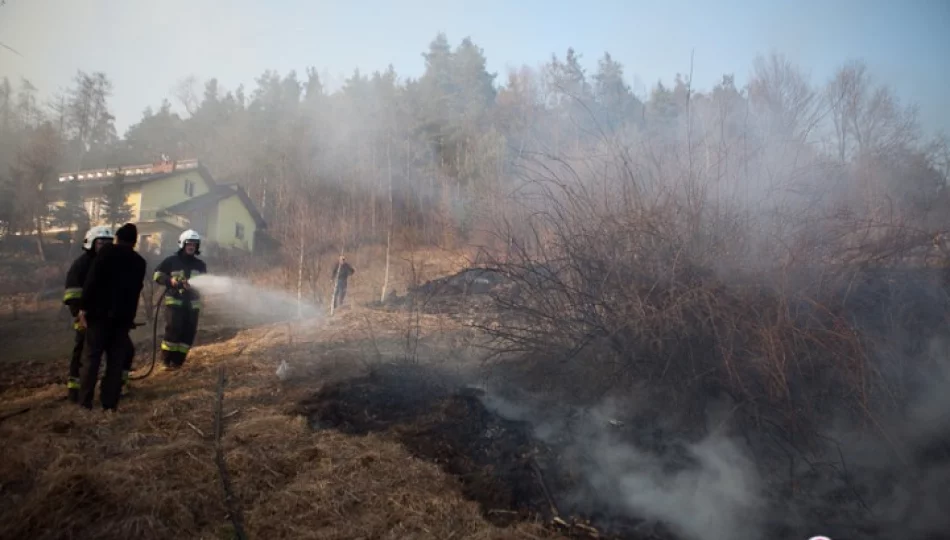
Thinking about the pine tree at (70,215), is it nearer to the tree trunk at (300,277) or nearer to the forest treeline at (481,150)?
the forest treeline at (481,150)

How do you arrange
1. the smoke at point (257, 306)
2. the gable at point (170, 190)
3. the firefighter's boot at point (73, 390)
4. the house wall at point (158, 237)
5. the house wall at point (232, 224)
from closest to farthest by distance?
1. the firefighter's boot at point (73, 390)
2. the smoke at point (257, 306)
3. the house wall at point (158, 237)
4. the gable at point (170, 190)
5. the house wall at point (232, 224)

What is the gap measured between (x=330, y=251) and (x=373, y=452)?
14419 mm

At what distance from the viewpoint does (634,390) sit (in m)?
4.21

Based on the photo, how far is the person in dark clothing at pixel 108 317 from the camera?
14.8ft

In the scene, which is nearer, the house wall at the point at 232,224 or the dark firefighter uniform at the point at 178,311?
the dark firefighter uniform at the point at 178,311

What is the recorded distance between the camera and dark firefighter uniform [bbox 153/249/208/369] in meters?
6.08

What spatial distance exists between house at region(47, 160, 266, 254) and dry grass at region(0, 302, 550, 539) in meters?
22.6

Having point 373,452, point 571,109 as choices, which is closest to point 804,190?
point 571,109

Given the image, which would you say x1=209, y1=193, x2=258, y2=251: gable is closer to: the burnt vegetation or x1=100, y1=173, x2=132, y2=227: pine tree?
x1=100, y1=173, x2=132, y2=227: pine tree

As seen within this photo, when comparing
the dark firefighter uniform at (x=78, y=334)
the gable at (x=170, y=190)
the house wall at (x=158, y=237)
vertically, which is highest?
the gable at (x=170, y=190)

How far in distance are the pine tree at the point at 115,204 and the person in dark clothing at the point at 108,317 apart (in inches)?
817

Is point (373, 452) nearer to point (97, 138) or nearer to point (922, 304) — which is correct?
point (922, 304)

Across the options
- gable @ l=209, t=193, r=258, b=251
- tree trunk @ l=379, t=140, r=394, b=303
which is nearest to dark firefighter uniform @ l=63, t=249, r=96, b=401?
tree trunk @ l=379, t=140, r=394, b=303

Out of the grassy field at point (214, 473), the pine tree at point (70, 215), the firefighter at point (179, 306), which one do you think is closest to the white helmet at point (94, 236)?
the firefighter at point (179, 306)
